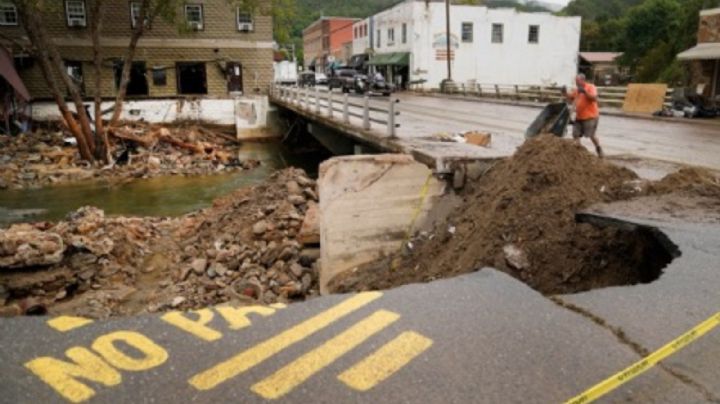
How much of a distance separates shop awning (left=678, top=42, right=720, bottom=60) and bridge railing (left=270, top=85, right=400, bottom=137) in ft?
42.3

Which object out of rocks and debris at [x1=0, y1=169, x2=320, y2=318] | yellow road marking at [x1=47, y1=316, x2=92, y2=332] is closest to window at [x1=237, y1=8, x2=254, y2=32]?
rocks and debris at [x1=0, y1=169, x2=320, y2=318]

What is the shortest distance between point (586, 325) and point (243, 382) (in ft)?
7.60

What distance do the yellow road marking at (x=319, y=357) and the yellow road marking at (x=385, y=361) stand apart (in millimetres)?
169

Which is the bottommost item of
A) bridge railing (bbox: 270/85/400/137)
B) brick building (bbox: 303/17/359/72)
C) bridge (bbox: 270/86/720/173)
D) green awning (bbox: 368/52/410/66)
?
bridge (bbox: 270/86/720/173)

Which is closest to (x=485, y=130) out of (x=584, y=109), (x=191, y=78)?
(x=584, y=109)

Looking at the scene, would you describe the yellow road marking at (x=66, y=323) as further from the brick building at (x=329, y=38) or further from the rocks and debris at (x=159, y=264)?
the brick building at (x=329, y=38)

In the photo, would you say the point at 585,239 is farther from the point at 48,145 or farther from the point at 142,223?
the point at 48,145

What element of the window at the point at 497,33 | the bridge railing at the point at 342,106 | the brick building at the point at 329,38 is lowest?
the bridge railing at the point at 342,106

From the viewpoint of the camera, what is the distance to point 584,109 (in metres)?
10.5

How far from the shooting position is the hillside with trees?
49625 millimetres

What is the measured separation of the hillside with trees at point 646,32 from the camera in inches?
1954

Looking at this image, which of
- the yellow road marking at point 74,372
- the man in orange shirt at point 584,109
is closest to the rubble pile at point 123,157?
the man in orange shirt at point 584,109

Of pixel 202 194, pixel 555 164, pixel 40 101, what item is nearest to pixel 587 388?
pixel 555 164

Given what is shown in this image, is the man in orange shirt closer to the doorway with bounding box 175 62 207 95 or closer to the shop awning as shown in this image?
the shop awning
